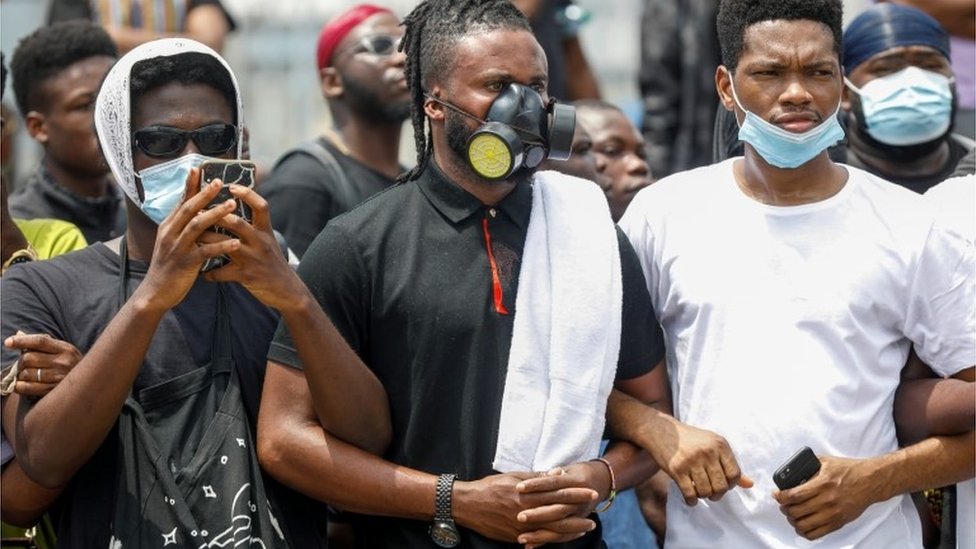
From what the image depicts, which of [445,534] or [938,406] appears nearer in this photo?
[445,534]

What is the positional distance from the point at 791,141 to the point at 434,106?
0.96m

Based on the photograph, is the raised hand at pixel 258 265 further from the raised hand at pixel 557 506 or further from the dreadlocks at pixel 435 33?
the raised hand at pixel 557 506

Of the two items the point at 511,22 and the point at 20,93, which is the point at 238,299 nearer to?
the point at 511,22

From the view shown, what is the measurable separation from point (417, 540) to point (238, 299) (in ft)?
2.62

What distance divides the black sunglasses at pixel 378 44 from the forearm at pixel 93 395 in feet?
9.89

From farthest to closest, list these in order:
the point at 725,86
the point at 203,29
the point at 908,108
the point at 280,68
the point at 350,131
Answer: the point at 280,68 → the point at 203,29 → the point at 350,131 → the point at 908,108 → the point at 725,86

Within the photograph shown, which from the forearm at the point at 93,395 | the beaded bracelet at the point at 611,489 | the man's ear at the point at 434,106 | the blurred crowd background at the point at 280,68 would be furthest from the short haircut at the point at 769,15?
the blurred crowd background at the point at 280,68

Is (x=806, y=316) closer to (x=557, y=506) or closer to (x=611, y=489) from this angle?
(x=611, y=489)

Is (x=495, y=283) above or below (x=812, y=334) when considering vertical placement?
above

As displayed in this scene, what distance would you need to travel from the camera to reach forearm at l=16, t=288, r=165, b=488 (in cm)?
388

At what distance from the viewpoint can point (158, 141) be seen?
13.8ft

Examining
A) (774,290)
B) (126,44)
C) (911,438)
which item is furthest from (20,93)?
(911,438)

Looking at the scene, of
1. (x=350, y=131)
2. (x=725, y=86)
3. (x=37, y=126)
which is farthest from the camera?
(x=350, y=131)

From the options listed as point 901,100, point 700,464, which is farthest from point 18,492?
point 901,100
